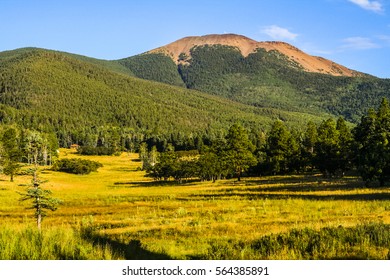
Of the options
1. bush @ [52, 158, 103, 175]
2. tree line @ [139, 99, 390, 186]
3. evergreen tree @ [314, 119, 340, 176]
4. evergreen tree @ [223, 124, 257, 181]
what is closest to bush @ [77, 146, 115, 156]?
bush @ [52, 158, 103, 175]

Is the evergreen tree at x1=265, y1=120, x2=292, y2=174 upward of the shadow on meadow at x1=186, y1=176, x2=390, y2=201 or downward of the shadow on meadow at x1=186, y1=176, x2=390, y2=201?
upward

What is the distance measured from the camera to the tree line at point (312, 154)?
1826 inches

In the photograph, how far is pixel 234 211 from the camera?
31516 mm

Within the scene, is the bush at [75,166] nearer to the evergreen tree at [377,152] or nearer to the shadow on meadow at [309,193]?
the shadow on meadow at [309,193]

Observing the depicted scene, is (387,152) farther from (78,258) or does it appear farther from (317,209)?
(78,258)

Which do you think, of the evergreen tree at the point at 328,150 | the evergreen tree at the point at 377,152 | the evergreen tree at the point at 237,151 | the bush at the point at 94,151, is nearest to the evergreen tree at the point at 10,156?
the evergreen tree at the point at 237,151

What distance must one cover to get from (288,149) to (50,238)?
2941 inches

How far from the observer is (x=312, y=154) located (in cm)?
7612

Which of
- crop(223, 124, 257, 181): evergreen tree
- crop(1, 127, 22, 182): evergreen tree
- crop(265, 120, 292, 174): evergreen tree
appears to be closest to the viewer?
crop(223, 124, 257, 181): evergreen tree

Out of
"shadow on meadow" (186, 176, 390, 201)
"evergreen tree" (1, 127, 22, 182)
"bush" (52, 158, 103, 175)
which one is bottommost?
"bush" (52, 158, 103, 175)

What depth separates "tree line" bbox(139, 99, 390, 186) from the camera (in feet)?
152

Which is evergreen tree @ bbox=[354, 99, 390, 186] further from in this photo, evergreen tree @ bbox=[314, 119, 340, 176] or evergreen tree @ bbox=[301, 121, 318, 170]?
evergreen tree @ bbox=[301, 121, 318, 170]

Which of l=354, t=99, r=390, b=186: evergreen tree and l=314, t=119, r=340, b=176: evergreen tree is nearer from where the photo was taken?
l=354, t=99, r=390, b=186: evergreen tree
